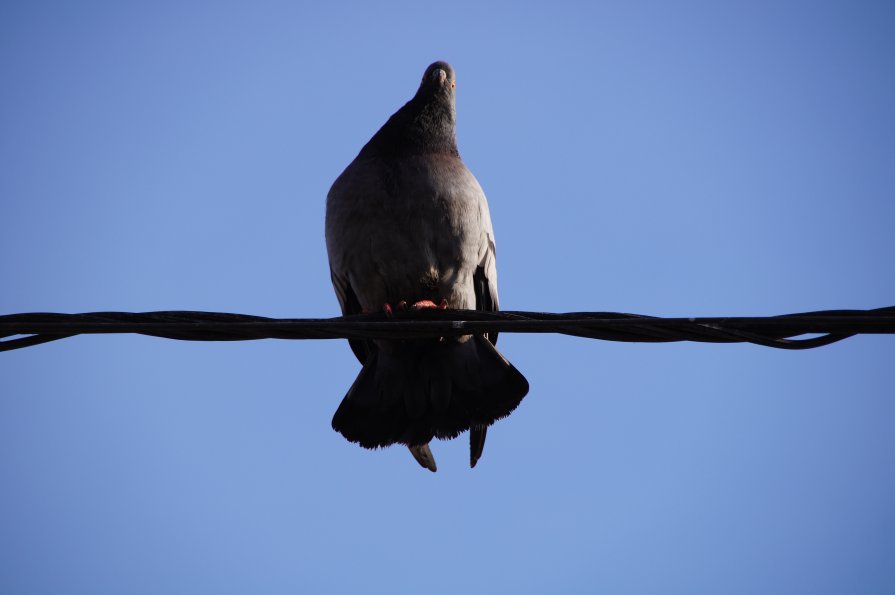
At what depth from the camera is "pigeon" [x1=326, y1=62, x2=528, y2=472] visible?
535cm

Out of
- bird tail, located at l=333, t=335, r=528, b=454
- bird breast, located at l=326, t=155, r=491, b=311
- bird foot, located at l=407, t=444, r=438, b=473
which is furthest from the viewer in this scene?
bird foot, located at l=407, t=444, r=438, b=473

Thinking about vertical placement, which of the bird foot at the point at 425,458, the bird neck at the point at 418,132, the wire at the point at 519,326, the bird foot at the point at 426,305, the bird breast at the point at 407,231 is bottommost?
the bird foot at the point at 425,458

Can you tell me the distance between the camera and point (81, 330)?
3219 mm

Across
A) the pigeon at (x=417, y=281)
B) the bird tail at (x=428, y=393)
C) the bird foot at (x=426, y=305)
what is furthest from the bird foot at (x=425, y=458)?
the bird foot at (x=426, y=305)

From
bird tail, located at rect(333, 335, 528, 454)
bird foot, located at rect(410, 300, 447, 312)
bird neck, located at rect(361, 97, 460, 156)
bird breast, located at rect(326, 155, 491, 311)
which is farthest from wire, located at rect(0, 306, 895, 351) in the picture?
bird neck, located at rect(361, 97, 460, 156)

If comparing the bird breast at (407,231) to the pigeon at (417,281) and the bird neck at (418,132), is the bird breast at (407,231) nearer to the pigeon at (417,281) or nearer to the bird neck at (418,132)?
the pigeon at (417,281)

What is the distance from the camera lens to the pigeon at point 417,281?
5348 mm

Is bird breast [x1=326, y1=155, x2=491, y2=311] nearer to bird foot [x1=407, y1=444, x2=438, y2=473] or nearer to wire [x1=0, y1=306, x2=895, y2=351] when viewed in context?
bird foot [x1=407, y1=444, x2=438, y2=473]

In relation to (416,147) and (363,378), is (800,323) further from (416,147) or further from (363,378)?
(416,147)

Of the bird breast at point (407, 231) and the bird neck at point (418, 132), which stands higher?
the bird neck at point (418, 132)

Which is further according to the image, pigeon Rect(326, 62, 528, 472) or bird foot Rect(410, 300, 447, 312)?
bird foot Rect(410, 300, 447, 312)

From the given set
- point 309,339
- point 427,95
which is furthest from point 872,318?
point 427,95

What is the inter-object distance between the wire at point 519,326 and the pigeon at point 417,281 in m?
1.98

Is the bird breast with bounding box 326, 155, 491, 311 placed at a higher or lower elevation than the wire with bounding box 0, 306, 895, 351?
higher
